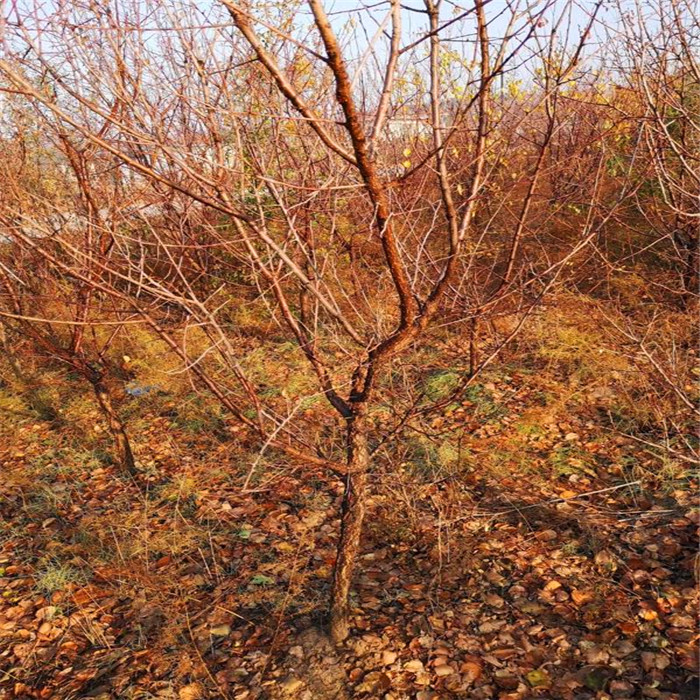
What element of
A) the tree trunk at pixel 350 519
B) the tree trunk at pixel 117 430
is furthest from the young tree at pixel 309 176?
the tree trunk at pixel 117 430

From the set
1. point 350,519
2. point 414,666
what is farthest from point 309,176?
point 414,666

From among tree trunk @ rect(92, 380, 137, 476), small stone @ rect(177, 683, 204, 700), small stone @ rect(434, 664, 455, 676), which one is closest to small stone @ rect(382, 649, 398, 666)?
small stone @ rect(434, 664, 455, 676)

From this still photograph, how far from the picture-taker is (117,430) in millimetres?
4039

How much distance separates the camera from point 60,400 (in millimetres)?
5434

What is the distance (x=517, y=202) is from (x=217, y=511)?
573 centimetres

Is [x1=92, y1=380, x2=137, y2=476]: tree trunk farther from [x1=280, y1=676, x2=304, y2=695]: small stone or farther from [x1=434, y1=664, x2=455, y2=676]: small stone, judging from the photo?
[x1=434, y1=664, x2=455, y2=676]: small stone

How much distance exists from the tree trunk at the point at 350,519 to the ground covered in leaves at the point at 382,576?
121 mm

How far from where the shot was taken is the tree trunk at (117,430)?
3.88 meters

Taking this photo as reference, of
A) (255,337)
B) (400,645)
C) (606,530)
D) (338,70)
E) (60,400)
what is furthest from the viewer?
(255,337)

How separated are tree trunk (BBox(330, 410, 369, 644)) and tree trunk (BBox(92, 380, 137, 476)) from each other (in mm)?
2224

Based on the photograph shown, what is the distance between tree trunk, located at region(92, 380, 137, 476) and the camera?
3877mm

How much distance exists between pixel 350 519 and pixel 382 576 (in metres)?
0.82

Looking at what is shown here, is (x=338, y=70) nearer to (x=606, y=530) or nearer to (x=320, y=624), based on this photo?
(x=320, y=624)

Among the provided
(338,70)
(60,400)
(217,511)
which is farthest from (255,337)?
(338,70)
